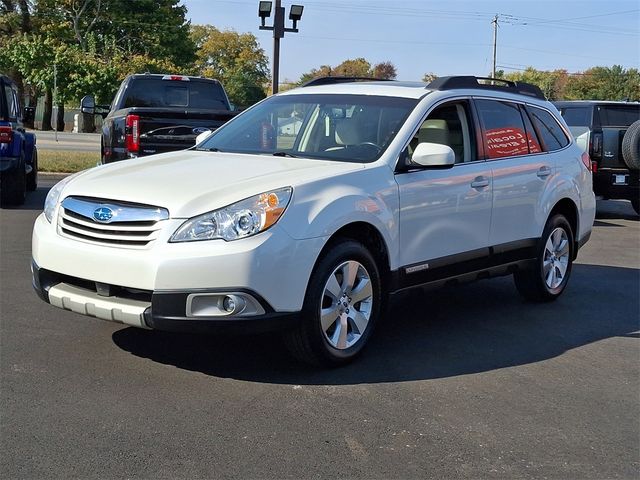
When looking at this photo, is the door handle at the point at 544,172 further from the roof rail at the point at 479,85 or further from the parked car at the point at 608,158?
the parked car at the point at 608,158

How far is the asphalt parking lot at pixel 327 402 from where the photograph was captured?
3.49 metres

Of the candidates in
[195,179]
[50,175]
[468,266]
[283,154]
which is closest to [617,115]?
[468,266]

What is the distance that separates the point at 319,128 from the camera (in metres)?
5.68

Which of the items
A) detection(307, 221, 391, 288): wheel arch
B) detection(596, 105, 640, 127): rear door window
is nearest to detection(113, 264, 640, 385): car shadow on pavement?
detection(307, 221, 391, 288): wheel arch

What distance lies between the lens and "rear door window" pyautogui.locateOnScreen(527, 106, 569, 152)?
22.2 feet

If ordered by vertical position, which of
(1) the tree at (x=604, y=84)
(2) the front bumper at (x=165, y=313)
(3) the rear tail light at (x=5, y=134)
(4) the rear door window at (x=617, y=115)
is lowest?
(2) the front bumper at (x=165, y=313)

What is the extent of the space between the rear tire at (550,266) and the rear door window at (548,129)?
2.12ft

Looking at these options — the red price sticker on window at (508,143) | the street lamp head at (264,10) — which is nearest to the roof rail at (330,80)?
the red price sticker on window at (508,143)

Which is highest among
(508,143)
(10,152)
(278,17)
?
(278,17)

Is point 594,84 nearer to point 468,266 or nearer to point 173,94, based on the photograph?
point 173,94

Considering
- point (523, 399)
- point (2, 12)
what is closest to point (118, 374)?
point (523, 399)

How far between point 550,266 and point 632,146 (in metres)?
6.20

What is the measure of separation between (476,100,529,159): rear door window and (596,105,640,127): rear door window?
24.8 feet

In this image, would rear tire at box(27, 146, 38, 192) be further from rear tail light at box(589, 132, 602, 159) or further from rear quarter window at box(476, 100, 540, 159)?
rear quarter window at box(476, 100, 540, 159)
